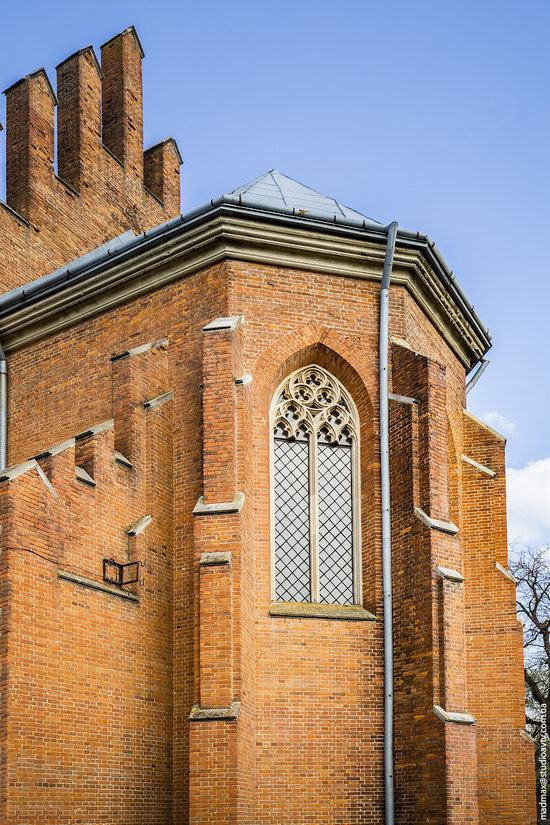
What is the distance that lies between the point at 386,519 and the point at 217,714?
3.89 metres

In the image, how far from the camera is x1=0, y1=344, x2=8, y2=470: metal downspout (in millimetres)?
18938

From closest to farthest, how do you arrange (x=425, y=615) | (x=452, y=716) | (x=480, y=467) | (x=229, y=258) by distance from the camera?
(x=452, y=716) → (x=425, y=615) → (x=229, y=258) → (x=480, y=467)

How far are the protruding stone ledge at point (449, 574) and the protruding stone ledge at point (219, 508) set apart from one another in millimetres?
2914

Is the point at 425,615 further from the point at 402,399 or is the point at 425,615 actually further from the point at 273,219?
the point at 273,219

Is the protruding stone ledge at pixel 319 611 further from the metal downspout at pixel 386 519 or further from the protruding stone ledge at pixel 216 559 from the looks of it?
the protruding stone ledge at pixel 216 559

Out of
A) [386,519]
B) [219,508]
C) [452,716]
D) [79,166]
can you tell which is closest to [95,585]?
[219,508]

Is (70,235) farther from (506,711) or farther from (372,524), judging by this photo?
(506,711)

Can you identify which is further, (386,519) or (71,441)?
(386,519)

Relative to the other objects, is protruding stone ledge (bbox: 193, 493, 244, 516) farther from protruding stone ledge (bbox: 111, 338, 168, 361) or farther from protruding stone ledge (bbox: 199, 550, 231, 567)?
protruding stone ledge (bbox: 111, 338, 168, 361)

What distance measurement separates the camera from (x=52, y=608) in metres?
13.8

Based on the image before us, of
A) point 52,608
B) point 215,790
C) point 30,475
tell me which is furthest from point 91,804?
point 30,475

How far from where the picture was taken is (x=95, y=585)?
14.6 metres

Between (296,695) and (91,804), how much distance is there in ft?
10.2

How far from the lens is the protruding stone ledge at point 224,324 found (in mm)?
15806
